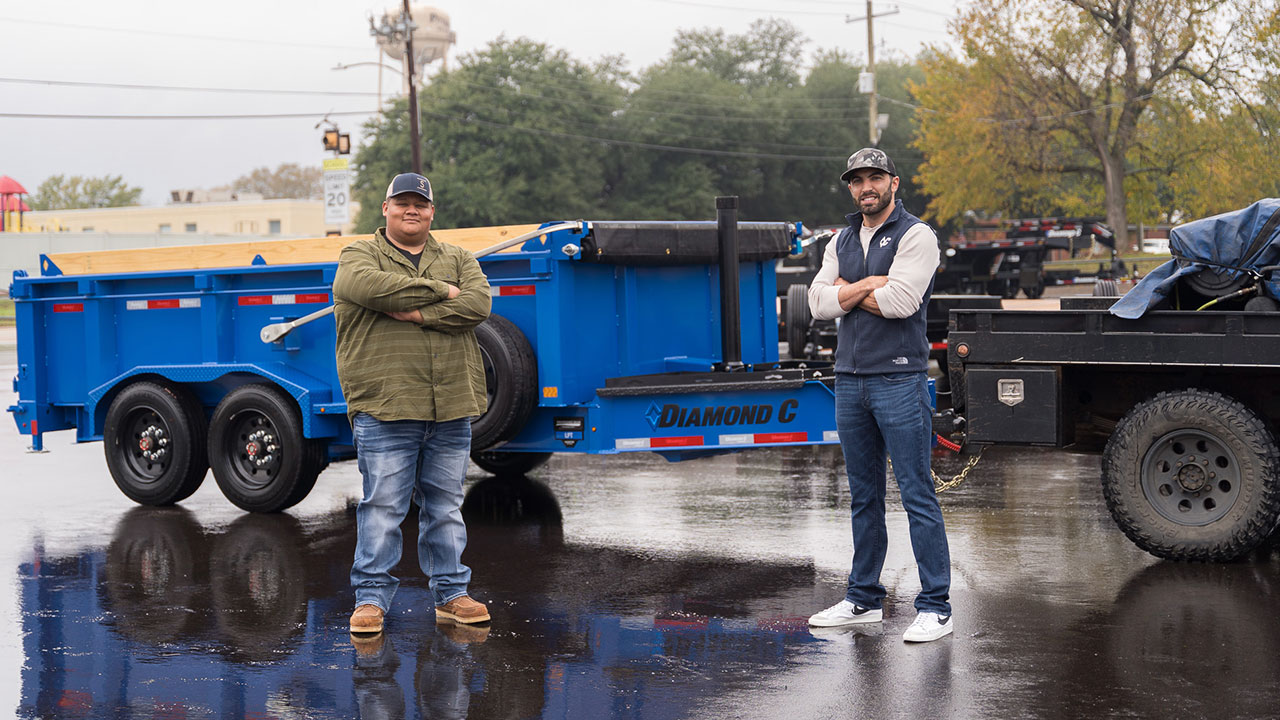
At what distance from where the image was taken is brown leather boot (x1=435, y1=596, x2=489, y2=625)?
245 inches

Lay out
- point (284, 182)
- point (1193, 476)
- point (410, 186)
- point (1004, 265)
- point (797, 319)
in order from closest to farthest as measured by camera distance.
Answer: point (410, 186)
point (1193, 476)
point (797, 319)
point (1004, 265)
point (284, 182)

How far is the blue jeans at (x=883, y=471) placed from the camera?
19.3 feet

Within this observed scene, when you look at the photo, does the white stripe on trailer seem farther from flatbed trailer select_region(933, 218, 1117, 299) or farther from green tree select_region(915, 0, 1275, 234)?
green tree select_region(915, 0, 1275, 234)

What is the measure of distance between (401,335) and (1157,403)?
3778mm

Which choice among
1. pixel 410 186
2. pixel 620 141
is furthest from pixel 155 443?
pixel 620 141

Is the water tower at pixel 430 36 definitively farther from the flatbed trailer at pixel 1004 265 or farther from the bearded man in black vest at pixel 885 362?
the bearded man in black vest at pixel 885 362

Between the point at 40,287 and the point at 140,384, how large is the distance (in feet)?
4.26

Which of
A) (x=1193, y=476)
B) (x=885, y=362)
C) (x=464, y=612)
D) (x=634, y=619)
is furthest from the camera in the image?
(x=1193, y=476)

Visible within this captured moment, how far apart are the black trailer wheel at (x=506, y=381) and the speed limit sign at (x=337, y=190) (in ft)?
87.4

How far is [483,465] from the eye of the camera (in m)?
11.0

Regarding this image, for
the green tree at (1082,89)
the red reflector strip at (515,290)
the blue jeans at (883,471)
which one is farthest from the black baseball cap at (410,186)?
the green tree at (1082,89)

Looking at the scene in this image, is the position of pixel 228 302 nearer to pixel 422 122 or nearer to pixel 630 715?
pixel 630 715

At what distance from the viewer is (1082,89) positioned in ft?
140

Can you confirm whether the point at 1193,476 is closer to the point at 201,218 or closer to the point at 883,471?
the point at 883,471
